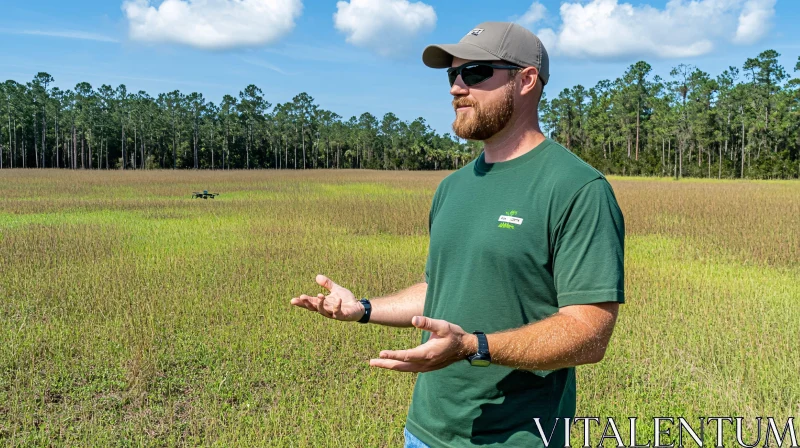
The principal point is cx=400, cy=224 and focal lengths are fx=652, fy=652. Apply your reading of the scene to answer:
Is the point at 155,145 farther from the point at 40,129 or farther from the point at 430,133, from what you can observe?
the point at 430,133

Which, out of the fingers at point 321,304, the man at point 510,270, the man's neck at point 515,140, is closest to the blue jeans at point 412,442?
the man at point 510,270

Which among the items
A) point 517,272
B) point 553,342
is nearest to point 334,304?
point 517,272

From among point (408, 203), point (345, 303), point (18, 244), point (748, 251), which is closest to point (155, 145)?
point (408, 203)

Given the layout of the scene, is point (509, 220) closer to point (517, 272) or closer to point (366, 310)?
point (517, 272)

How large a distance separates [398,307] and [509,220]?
685mm

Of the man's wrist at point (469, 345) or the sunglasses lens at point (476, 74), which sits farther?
the sunglasses lens at point (476, 74)

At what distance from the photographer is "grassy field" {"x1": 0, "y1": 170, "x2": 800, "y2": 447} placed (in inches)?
196

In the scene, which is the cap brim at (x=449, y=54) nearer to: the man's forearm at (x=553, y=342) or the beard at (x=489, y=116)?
the beard at (x=489, y=116)

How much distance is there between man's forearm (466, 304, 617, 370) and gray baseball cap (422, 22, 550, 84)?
0.79 meters

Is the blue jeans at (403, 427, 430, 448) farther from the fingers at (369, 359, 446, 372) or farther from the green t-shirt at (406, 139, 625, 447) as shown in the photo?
the fingers at (369, 359, 446, 372)

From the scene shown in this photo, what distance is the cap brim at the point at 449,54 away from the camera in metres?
2.04

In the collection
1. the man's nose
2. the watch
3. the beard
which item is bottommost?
the watch

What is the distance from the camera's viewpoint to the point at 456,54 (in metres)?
2.09

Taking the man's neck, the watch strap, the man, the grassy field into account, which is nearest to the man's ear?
the man
